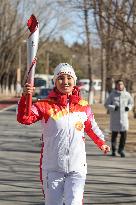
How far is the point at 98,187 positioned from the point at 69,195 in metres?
4.07

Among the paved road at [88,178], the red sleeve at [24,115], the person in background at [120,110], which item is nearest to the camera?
the red sleeve at [24,115]

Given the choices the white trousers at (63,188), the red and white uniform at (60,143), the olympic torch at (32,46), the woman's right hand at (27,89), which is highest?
the olympic torch at (32,46)

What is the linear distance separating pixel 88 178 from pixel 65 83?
5.07 meters

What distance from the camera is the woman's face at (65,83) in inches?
224

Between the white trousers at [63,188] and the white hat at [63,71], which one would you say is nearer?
the white trousers at [63,188]

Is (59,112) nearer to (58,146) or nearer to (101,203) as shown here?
(58,146)

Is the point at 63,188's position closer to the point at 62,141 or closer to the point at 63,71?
the point at 62,141

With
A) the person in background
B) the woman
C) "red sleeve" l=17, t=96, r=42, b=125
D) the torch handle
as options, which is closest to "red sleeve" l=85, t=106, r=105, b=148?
the woman

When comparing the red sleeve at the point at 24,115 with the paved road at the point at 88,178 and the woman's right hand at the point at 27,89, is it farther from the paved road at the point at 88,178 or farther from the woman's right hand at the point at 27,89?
the paved road at the point at 88,178

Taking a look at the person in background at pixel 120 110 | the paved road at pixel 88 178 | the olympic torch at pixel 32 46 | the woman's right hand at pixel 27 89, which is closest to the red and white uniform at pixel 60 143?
the woman's right hand at pixel 27 89

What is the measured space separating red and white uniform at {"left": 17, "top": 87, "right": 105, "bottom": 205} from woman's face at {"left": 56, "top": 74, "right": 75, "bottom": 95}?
0.16 feet

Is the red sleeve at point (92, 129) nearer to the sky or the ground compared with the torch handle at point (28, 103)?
nearer to the ground

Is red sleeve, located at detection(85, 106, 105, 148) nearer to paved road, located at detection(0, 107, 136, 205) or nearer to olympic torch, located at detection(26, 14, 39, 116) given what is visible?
olympic torch, located at detection(26, 14, 39, 116)

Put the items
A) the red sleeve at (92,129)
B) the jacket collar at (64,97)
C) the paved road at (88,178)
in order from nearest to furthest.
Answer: the jacket collar at (64,97), the red sleeve at (92,129), the paved road at (88,178)
